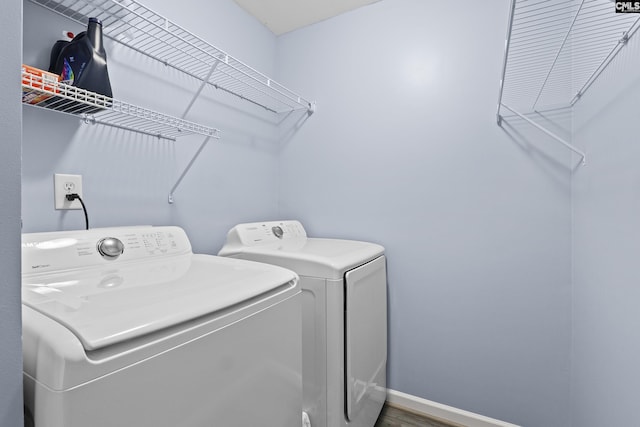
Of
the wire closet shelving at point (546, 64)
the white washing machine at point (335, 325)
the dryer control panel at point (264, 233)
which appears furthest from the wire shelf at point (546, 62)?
the dryer control panel at point (264, 233)

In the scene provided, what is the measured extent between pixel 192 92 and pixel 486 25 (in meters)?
1.60

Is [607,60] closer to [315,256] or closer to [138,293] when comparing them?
[315,256]

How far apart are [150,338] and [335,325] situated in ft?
2.55

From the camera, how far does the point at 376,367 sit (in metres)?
1.59

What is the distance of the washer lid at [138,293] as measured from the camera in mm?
533

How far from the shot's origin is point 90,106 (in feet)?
3.50

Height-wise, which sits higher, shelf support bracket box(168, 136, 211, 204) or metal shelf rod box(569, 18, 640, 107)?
metal shelf rod box(569, 18, 640, 107)

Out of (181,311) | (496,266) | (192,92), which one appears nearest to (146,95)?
(192,92)

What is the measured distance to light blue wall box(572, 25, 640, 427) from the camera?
0.84 metres

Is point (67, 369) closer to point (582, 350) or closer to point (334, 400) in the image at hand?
point (334, 400)

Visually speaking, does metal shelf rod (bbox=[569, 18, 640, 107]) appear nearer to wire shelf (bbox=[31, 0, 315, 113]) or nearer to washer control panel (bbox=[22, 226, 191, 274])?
wire shelf (bbox=[31, 0, 315, 113])

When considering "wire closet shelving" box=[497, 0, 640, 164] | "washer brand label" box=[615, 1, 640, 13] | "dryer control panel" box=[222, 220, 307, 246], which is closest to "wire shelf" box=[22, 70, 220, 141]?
"dryer control panel" box=[222, 220, 307, 246]

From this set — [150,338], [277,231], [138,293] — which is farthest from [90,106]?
[277,231]

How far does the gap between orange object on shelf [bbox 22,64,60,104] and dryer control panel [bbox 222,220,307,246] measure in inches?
34.3
